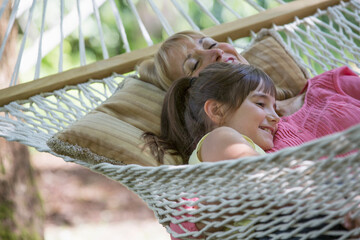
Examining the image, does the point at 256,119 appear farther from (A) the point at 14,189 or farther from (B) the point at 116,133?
(A) the point at 14,189

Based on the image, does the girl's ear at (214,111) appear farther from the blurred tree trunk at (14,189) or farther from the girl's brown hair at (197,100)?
the blurred tree trunk at (14,189)

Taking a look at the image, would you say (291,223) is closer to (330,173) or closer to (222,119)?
(330,173)

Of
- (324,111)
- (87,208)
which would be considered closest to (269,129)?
(324,111)

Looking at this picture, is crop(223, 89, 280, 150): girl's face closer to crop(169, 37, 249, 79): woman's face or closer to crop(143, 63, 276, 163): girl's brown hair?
crop(143, 63, 276, 163): girl's brown hair

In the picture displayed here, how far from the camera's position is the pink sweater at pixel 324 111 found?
4.70 ft

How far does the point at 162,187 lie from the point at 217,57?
605 mm

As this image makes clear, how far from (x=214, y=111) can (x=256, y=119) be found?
0.11 meters

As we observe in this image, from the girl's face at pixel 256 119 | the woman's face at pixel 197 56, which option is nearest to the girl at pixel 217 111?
the girl's face at pixel 256 119

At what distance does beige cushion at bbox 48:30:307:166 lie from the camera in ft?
4.61

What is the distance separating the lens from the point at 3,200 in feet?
8.52

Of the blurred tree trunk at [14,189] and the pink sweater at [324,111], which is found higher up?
the pink sweater at [324,111]

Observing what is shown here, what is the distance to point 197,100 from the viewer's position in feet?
4.78

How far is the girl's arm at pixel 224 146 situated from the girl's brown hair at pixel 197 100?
0.60 ft

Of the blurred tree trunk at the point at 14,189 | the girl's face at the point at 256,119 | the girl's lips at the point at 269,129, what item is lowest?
the blurred tree trunk at the point at 14,189
